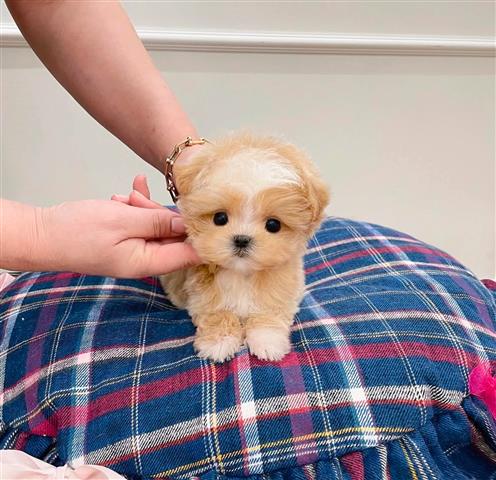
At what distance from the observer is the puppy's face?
74cm

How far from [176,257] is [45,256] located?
202 millimetres

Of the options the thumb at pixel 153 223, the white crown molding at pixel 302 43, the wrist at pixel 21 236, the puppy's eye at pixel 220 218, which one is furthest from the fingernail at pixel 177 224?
the white crown molding at pixel 302 43

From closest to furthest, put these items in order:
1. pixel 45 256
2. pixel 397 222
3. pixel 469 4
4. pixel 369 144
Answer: pixel 45 256 → pixel 469 4 → pixel 369 144 → pixel 397 222

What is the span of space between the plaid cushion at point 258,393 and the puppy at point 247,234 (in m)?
0.05

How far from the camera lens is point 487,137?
6.15 ft

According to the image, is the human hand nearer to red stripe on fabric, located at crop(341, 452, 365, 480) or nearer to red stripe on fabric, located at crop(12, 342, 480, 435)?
red stripe on fabric, located at crop(12, 342, 480, 435)

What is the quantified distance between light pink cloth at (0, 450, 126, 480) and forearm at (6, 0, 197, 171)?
1.98 feet

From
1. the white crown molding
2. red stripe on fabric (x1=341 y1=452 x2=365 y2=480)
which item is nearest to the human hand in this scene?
red stripe on fabric (x1=341 y1=452 x2=365 y2=480)

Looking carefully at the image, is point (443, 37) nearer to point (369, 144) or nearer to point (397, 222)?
point (369, 144)

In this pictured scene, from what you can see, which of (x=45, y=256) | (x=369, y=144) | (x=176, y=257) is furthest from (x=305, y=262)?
(x=369, y=144)

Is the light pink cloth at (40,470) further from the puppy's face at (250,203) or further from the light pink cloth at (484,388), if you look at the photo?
the light pink cloth at (484,388)

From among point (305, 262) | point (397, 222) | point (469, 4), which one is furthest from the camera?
point (397, 222)

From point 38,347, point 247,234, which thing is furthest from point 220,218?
point 38,347

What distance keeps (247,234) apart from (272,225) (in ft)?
0.16
